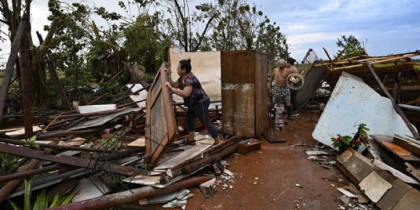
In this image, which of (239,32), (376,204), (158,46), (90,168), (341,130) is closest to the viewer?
(376,204)

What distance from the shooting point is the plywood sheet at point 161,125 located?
10.6 feet

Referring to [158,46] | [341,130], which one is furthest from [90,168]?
[158,46]

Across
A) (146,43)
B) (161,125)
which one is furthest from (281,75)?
(146,43)

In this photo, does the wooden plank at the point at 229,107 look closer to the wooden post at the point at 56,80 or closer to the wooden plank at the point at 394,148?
the wooden plank at the point at 394,148

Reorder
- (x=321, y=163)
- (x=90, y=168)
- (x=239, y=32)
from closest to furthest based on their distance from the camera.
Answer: (x=90, y=168) → (x=321, y=163) → (x=239, y=32)

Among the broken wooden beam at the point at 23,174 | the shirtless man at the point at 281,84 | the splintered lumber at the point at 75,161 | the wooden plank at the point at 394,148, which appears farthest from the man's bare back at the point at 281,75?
the broken wooden beam at the point at 23,174

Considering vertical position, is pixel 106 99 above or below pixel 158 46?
below

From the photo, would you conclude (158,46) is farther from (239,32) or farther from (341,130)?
(341,130)

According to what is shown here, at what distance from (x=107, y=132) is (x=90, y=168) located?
8.78ft

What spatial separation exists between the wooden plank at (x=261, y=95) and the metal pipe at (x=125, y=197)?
2.66m

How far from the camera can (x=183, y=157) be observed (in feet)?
13.5

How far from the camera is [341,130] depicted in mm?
4824

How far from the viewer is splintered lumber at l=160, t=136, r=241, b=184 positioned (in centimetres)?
339

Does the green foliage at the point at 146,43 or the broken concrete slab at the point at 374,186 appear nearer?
the broken concrete slab at the point at 374,186
